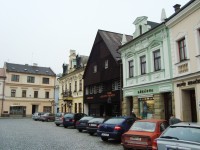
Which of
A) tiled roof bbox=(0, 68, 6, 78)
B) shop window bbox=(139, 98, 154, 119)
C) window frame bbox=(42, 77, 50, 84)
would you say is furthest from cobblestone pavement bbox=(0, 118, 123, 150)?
window frame bbox=(42, 77, 50, 84)

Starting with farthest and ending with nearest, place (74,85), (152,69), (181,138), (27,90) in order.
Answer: (27,90) < (74,85) < (152,69) < (181,138)

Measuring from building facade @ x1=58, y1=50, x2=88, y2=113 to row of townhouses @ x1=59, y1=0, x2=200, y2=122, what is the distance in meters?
4.24

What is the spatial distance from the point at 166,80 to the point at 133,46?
6.15 meters

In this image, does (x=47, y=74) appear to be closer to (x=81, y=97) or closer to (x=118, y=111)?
(x=81, y=97)

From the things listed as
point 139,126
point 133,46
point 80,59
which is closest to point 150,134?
point 139,126

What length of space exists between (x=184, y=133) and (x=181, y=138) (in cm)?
26

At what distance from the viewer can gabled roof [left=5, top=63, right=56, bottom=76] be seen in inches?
2402

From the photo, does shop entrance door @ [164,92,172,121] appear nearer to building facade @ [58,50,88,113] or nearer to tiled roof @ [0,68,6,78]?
building facade @ [58,50,88,113]

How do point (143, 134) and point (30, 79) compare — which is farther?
point (30, 79)

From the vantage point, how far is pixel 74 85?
4041cm

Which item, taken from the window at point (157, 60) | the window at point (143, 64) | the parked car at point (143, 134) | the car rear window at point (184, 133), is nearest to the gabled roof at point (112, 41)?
the window at point (143, 64)

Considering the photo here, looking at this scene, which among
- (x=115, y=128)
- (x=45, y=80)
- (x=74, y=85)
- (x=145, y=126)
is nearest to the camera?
(x=145, y=126)

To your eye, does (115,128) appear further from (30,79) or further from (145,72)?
(30,79)

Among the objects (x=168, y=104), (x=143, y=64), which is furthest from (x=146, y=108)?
(x=143, y=64)
